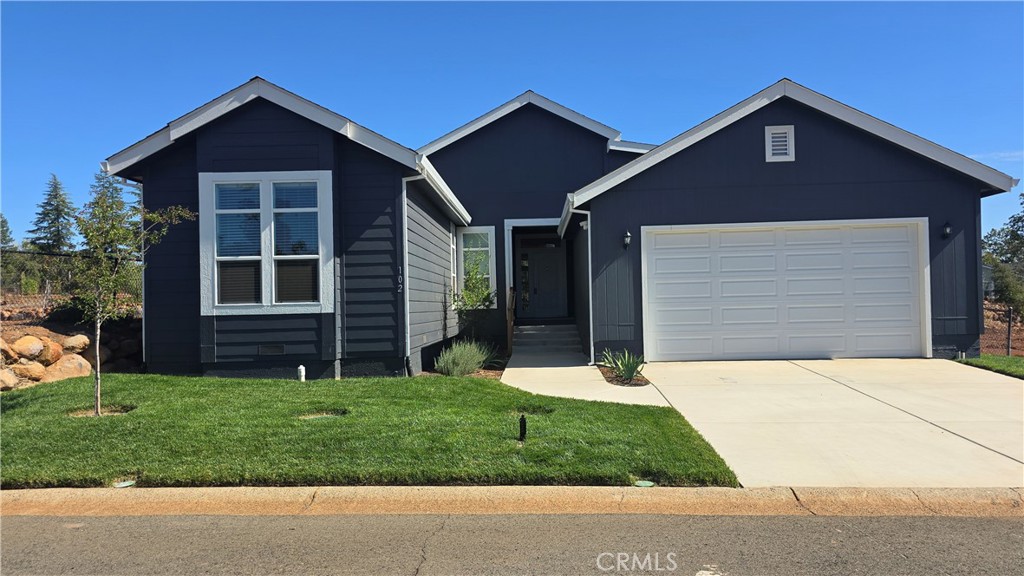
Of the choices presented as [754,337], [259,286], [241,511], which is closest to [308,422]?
[241,511]

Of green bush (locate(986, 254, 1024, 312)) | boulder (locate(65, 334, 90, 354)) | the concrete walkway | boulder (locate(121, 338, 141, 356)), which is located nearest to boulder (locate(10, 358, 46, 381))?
boulder (locate(65, 334, 90, 354))

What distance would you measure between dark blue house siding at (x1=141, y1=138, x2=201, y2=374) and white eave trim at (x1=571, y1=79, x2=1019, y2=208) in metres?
6.51

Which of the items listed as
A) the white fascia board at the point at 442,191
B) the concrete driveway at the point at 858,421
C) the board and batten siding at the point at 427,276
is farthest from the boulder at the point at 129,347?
the concrete driveway at the point at 858,421

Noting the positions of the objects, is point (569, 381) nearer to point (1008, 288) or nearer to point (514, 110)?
point (514, 110)

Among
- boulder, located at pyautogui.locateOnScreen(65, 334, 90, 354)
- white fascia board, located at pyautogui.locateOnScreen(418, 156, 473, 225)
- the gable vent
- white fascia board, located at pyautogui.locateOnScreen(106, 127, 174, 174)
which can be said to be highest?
the gable vent

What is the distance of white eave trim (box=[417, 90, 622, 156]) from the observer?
1573cm

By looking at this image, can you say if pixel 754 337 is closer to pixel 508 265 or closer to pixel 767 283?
pixel 767 283

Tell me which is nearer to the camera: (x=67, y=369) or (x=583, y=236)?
(x=67, y=369)

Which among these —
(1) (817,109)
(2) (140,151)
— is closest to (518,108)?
(1) (817,109)

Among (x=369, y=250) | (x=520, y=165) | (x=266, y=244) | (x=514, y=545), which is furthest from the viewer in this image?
(x=520, y=165)

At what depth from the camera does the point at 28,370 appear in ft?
30.0

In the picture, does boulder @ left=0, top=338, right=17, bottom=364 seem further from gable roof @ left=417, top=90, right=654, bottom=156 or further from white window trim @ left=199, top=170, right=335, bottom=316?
gable roof @ left=417, top=90, right=654, bottom=156

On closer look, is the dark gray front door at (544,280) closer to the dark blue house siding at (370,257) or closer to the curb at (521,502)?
the dark blue house siding at (370,257)

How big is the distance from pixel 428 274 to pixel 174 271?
4.19 metres
